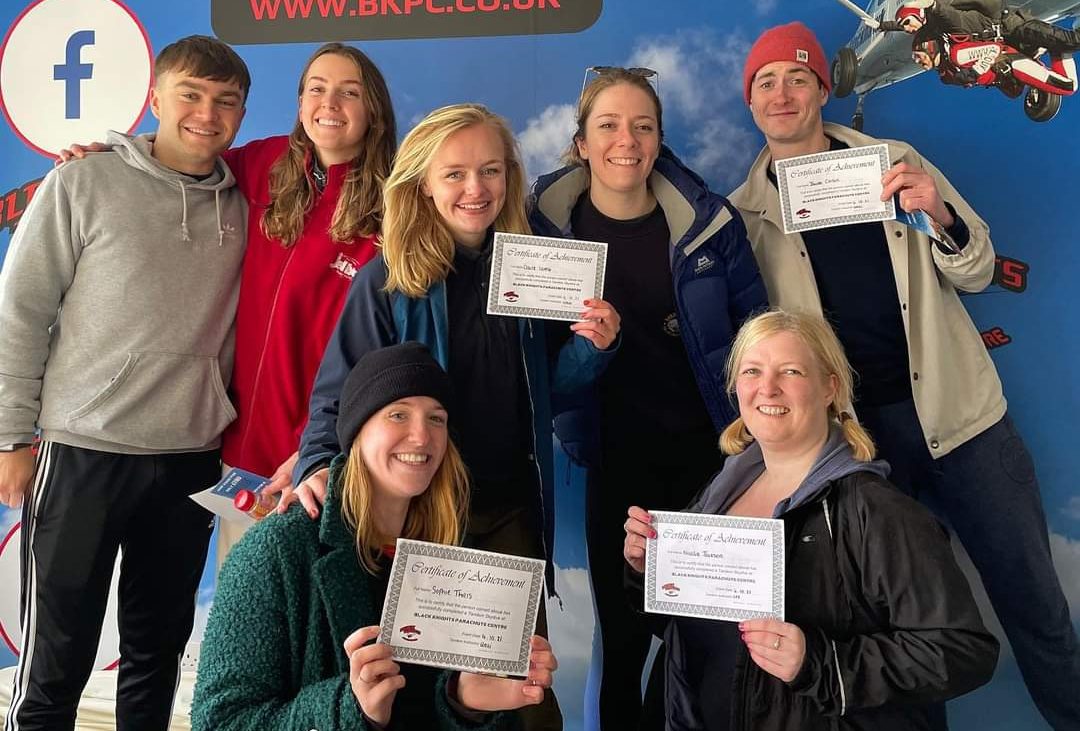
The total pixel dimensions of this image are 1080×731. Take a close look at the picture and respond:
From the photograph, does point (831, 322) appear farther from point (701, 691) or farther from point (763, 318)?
point (701, 691)

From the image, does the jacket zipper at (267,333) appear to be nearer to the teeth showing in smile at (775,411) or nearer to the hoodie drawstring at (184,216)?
the hoodie drawstring at (184,216)

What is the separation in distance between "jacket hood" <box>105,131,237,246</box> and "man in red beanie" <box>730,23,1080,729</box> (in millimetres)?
1763

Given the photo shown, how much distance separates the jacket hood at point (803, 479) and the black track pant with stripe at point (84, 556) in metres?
1.64

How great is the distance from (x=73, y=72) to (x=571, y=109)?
1936 mm

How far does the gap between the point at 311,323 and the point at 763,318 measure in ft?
4.54

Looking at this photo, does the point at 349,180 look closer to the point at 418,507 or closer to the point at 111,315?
the point at 111,315

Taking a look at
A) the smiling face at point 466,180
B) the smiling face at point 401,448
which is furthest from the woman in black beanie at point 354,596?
the smiling face at point 466,180

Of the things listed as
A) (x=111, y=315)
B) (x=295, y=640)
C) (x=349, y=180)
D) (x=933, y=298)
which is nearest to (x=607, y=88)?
(x=349, y=180)

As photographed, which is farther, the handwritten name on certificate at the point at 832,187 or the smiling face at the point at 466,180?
the handwritten name on certificate at the point at 832,187

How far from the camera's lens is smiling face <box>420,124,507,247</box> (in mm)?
2438

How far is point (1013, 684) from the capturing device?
3166 mm

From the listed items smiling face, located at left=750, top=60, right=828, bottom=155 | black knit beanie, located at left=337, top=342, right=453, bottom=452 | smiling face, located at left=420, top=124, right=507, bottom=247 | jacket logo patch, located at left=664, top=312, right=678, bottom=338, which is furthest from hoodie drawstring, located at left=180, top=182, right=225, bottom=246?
smiling face, located at left=750, top=60, right=828, bottom=155

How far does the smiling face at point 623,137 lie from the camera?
8.94 ft

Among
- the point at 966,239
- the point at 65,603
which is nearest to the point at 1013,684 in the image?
the point at 966,239
